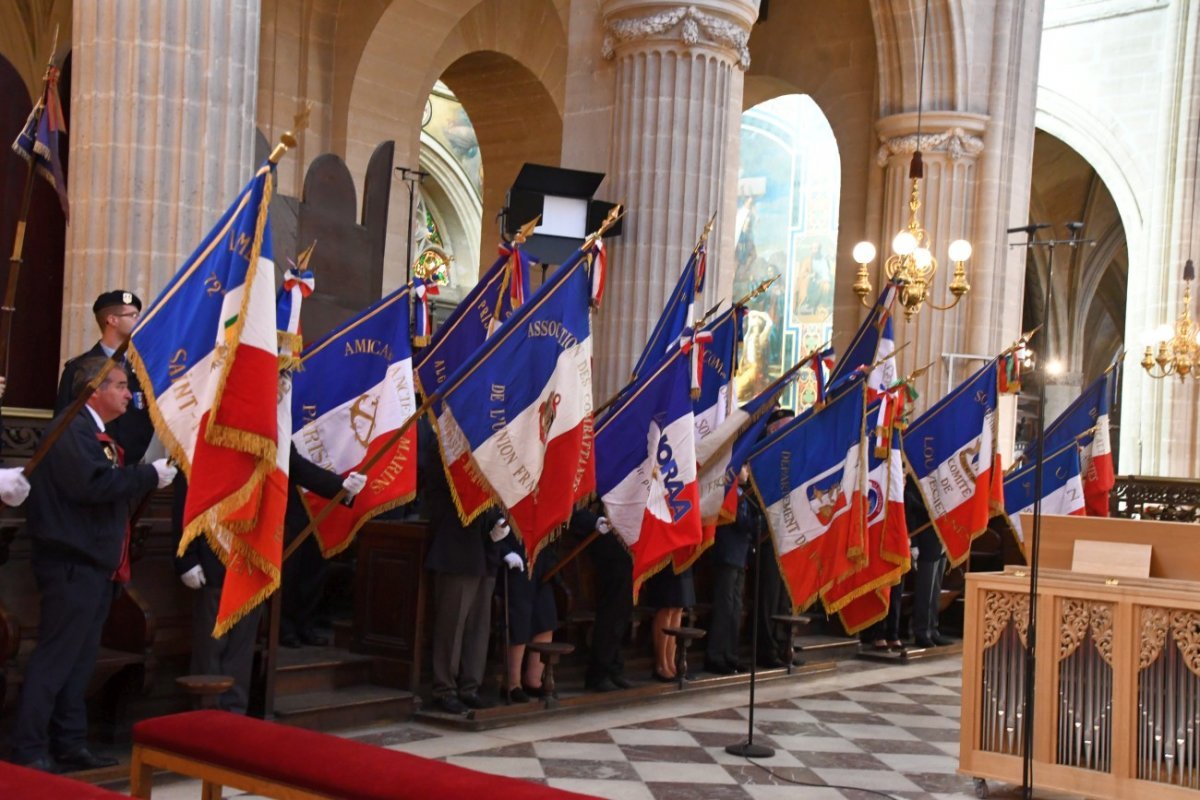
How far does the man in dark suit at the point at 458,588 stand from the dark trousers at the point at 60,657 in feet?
6.90

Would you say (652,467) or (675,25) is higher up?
(675,25)

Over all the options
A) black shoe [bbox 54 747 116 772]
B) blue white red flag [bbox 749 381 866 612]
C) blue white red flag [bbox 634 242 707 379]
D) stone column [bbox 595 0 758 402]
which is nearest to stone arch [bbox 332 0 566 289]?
stone column [bbox 595 0 758 402]

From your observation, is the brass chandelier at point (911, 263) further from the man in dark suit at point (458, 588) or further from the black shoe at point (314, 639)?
the black shoe at point (314, 639)

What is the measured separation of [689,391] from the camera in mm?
7379

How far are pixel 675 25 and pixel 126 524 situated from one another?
261 inches

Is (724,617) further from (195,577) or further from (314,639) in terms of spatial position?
(195,577)

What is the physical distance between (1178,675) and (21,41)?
15.8 meters

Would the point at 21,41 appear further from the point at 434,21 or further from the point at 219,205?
the point at 219,205

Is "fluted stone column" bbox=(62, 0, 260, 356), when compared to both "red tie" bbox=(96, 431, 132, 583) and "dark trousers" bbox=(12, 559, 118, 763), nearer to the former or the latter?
"red tie" bbox=(96, 431, 132, 583)

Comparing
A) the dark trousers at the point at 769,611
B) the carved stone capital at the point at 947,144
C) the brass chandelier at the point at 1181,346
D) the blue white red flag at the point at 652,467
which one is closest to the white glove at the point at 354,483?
the blue white red flag at the point at 652,467

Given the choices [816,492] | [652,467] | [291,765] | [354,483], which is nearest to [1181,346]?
[816,492]

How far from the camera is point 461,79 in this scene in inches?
747

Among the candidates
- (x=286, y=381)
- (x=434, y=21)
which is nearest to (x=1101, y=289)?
(x=434, y=21)

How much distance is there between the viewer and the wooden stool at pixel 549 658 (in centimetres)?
727
